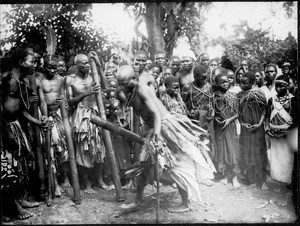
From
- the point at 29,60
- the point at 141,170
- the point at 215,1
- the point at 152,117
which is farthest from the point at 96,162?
the point at 215,1

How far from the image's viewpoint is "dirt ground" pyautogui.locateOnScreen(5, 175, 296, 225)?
480 cm

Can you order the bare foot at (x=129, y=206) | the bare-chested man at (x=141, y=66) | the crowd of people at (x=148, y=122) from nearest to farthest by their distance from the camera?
the crowd of people at (x=148, y=122) → the bare foot at (x=129, y=206) → the bare-chested man at (x=141, y=66)

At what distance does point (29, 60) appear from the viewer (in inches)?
189

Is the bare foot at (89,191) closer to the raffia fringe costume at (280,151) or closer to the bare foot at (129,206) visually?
the bare foot at (129,206)

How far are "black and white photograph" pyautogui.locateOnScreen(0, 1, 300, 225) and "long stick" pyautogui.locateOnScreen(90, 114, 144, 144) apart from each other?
14mm

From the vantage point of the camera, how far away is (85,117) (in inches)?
197

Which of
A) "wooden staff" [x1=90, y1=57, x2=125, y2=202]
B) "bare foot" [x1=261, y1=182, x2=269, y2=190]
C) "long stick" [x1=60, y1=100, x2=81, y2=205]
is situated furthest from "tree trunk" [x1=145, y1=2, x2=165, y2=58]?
"bare foot" [x1=261, y1=182, x2=269, y2=190]

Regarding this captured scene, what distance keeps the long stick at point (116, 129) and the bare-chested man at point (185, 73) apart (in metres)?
1.00

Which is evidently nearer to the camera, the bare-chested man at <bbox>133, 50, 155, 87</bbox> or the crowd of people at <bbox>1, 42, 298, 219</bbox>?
the crowd of people at <bbox>1, 42, 298, 219</bbox>

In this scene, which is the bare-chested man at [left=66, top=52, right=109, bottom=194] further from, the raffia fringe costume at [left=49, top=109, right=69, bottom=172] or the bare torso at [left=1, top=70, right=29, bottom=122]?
the bare torso at [left=1, top=70, right=29, bottom=122]

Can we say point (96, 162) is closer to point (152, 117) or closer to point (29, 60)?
point (152, 117)

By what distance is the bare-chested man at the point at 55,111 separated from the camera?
490 centimetres

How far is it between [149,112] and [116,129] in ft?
1.73

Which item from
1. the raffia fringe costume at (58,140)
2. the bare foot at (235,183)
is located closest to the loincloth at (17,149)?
the raffia fringe costume at (58,140)
